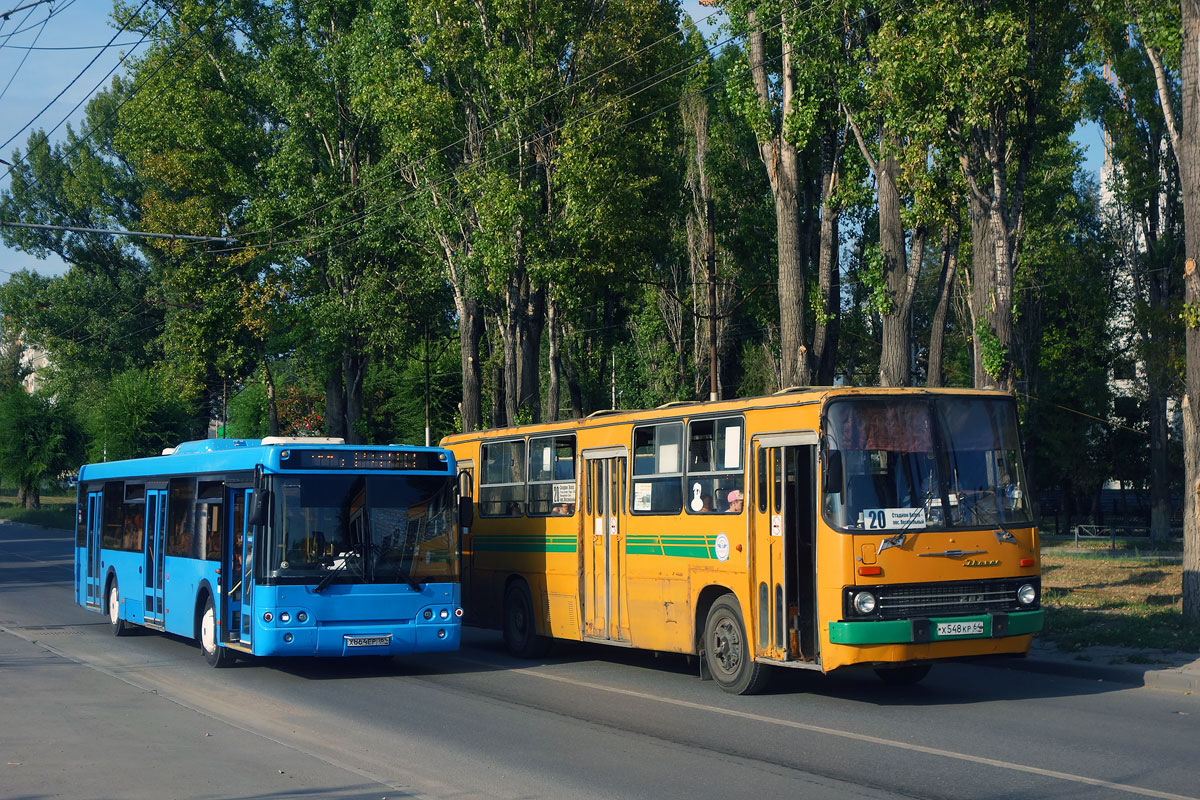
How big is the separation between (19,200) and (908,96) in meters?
66.0

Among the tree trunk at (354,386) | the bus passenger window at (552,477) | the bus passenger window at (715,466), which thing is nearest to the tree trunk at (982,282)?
the bus passenger window at (552,477)

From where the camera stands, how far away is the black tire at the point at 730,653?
12922 millimetres

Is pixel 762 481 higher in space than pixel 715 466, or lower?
lower

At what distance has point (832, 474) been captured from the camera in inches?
465

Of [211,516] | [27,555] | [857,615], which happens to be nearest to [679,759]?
[857,615]

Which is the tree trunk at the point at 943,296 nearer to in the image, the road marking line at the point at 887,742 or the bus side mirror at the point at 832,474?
the road marking line at the point at 887,742

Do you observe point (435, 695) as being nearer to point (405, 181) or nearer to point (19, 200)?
point (405, 181)

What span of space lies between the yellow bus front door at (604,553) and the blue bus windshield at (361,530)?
1.72 m

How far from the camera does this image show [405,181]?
39875 millimetres

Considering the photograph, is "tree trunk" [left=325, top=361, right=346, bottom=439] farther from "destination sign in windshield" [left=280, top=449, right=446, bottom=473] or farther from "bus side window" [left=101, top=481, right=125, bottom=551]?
"destination sign in windshield" [left=280, top=449, right=446, bottom=473]

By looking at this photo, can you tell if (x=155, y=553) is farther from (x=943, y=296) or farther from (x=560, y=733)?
(x=943, y=296)

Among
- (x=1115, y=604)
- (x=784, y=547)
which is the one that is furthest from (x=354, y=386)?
(x=784, y=547)

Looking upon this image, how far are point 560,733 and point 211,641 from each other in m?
6.62

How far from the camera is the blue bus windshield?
14.3 m
